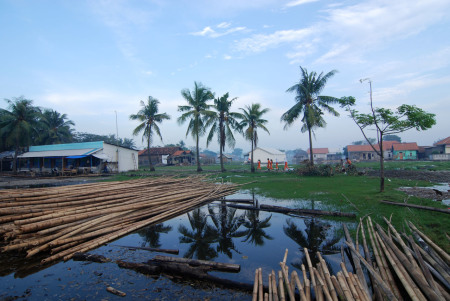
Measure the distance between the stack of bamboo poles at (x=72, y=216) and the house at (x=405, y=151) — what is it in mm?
48206

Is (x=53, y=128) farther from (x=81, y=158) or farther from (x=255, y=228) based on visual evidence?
(x=255, y=228)

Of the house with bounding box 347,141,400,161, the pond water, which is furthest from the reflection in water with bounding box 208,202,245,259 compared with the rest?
the house with bounding box 347,141,400,161

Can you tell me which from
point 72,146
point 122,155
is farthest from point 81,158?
point 122,155

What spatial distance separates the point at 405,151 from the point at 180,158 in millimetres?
41785

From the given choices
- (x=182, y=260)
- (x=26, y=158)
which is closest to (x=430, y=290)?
(x=182, y=260)

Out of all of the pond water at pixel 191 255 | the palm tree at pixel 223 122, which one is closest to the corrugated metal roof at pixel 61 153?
the palm tree at pixel 223 122

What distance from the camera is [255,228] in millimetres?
7250

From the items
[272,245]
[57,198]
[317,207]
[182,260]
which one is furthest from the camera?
[317,207]

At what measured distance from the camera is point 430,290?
3.08 metres

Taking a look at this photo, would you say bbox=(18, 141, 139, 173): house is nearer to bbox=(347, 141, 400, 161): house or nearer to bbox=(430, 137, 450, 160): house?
bbox=(347, 141, 400, 161): house

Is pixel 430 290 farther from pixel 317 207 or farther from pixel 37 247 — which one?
pixel 37 247

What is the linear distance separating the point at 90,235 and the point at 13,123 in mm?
29670

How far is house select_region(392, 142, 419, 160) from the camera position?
4378cm

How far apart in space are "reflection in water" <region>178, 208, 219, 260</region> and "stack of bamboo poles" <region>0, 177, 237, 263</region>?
3.36ft
